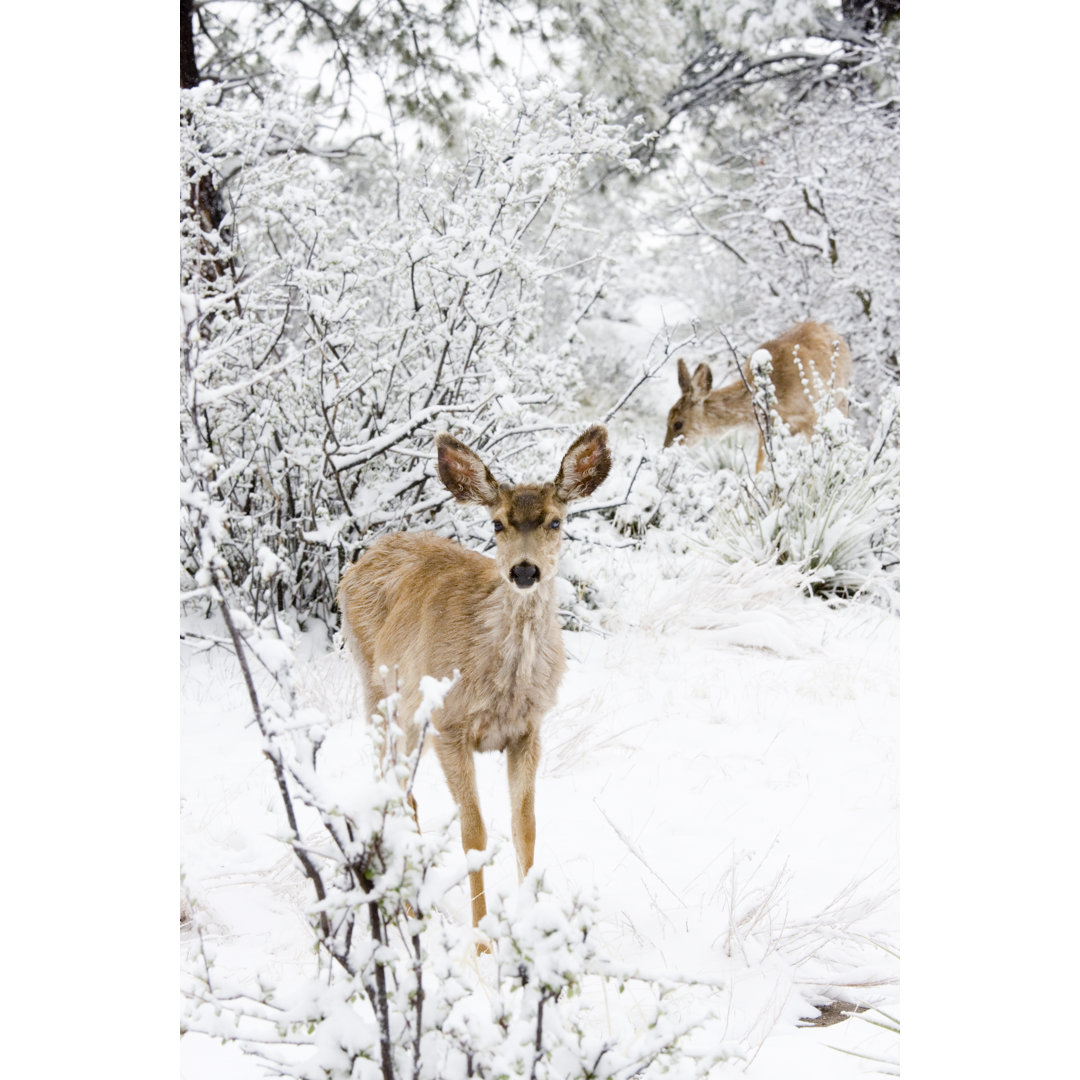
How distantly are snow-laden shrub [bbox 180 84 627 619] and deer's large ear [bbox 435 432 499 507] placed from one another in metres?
0.90

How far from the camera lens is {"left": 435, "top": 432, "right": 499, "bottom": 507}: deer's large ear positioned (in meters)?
2.25

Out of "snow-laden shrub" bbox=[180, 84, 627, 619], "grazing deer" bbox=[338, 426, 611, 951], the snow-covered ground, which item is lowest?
the snow-covered ground

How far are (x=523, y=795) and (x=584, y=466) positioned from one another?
78 cm

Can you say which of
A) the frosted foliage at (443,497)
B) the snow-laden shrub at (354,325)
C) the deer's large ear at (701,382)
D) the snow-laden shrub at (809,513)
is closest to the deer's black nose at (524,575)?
the frosted foliage at (443,497)

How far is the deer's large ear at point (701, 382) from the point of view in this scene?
7504mm

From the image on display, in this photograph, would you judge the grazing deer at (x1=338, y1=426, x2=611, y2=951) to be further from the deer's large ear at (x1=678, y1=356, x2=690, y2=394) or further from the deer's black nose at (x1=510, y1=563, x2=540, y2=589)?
the deer's large ear at (x1=678, y1=356, x2=690, y2=394)

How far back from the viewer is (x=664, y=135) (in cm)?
727

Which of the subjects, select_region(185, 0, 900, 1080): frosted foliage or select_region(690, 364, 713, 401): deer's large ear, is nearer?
select_region(185, 0, 900, 1080): frosted foliage

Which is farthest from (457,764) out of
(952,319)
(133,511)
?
(952,319)

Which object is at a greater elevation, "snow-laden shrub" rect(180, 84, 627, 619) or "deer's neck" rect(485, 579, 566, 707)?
"snow-laden shrub" rect(180, 84, 627, 619)

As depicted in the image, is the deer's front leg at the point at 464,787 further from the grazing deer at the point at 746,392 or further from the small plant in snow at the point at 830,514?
the grazing deer at the point at 746,392

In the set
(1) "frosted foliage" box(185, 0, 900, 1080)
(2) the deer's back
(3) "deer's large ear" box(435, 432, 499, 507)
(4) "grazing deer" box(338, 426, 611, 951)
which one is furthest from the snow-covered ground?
(2) the deer's back

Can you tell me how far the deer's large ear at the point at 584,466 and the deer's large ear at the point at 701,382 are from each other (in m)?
5.33

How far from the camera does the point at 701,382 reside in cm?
768
